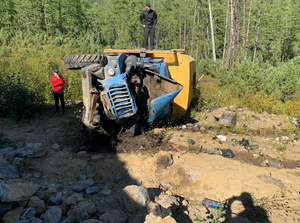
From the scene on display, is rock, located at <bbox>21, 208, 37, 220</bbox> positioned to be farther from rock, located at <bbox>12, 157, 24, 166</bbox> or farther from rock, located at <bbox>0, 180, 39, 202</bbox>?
rock, located at <bbox>12, 157, 24, 166</bbox>

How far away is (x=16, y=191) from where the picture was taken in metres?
2.71

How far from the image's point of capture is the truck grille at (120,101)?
4266 millimetres

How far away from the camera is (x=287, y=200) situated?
3605 millimetres

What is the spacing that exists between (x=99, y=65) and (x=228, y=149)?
337 cm

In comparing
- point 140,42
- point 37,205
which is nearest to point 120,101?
point 37,205

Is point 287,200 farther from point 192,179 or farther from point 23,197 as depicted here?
point 23,197

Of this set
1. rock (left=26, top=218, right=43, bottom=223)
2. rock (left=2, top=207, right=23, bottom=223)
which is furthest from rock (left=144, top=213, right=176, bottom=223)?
rock (left=2, top=207, right=23, bottom=223)

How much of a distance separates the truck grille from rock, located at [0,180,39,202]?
1.91 m

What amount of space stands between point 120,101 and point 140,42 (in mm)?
28700

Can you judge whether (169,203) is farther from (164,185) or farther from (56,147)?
(56,147)

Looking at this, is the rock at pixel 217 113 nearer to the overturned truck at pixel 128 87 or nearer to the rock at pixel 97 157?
the overturned truck at pixel 128 87

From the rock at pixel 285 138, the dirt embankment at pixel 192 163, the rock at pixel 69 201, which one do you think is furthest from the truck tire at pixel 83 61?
the rock at pixel 285 138

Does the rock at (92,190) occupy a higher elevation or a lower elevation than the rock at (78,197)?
lower

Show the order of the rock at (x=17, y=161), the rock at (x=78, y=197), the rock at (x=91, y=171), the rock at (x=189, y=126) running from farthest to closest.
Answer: the rock at (x=189, y=126) → the rock at (x=91, y=171) → the rock at (x=17, y=161) → the rock at (x=78, y=197)
